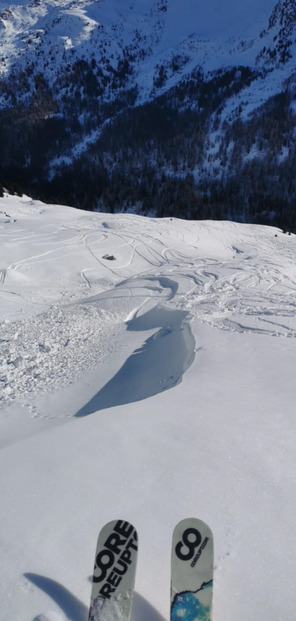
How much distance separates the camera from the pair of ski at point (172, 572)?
8.17ft

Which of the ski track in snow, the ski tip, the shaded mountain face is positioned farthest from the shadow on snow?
the shaded mountain face

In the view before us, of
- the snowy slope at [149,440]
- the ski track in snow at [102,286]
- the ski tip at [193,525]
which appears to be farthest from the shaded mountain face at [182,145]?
the ski tip at [193,525]

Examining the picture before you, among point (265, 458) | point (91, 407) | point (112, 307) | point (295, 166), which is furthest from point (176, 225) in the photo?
point (295, 166)

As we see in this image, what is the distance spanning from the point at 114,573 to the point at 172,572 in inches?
17.2

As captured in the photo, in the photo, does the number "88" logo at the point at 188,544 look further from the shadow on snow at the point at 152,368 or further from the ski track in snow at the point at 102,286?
the ski track in snow at the point at 102,286

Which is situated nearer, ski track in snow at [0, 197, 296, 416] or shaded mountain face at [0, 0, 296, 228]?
ski track in snow at [0, 197, 296, 416]

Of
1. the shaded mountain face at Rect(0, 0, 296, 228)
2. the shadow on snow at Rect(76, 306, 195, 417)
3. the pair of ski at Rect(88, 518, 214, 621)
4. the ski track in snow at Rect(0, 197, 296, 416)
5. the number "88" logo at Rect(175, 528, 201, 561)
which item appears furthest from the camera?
the shaded mountain face at Rect(0, 0, 296, 228)

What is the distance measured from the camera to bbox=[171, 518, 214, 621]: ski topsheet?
8.17 feet

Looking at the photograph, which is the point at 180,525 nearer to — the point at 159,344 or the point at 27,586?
the point at 27,586

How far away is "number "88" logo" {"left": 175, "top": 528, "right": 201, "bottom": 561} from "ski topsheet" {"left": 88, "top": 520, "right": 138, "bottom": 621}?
1.13 feet

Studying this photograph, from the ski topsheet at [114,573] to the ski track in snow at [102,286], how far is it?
3632mm

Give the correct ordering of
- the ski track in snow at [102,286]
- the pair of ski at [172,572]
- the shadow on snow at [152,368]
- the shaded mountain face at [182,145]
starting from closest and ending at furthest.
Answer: the pair of ski at [172,572], the shadow on snow at [152,368], the ski track in snow at [102,286], the shaded mountain face at [182,145]

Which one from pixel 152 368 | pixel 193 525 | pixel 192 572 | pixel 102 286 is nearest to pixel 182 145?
pixel 102 286

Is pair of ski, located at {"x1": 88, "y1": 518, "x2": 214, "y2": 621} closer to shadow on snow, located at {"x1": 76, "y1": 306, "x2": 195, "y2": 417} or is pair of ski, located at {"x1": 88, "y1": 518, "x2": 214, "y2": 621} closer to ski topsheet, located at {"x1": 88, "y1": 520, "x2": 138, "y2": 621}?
ski topsheet, located at {"x1": 88, "y1": 520, "x2": 138, "y2": 621}
